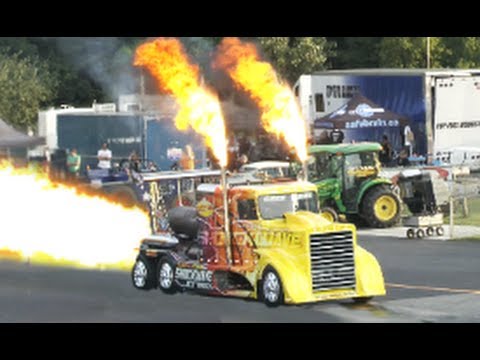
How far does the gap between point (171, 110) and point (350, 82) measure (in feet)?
25.9

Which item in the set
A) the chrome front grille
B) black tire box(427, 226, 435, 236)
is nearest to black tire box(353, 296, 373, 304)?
the chrome front grille

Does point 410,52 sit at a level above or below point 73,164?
above

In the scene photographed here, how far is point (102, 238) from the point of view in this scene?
33.6m

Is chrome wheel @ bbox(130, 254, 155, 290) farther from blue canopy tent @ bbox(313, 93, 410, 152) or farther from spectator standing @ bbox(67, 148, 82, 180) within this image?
blue canopy tent @ bbox(313, 93, 410, 152)

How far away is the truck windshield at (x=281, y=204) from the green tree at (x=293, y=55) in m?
48.8

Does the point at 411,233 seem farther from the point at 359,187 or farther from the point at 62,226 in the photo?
the point at 62,226

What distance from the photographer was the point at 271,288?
22719mm

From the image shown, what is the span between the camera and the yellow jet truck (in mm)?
22531

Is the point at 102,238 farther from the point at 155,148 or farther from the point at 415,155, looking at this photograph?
the point at 415,155

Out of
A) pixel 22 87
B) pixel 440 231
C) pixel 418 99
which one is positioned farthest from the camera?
pixel 22 87

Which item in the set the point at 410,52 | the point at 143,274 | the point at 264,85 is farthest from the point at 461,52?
the point at 143,274

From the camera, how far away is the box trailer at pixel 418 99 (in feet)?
168

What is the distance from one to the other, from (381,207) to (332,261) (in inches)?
563

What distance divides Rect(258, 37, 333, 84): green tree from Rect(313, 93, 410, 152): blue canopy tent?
2031 centimetres
